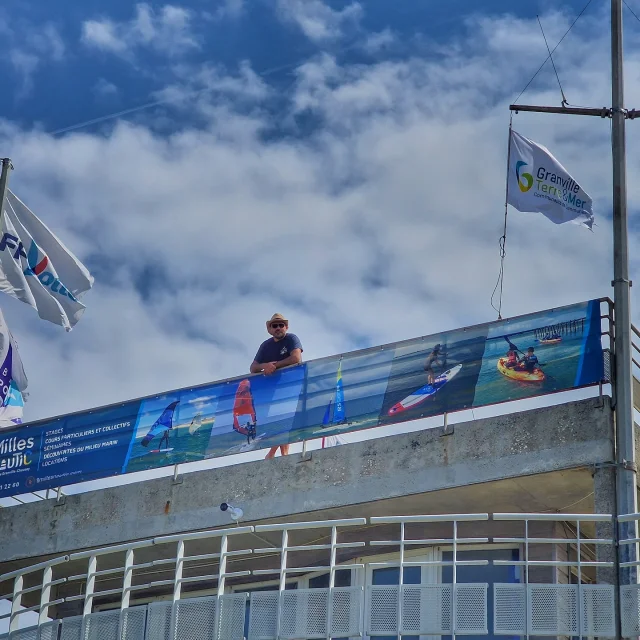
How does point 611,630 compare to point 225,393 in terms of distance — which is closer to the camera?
point 611,630

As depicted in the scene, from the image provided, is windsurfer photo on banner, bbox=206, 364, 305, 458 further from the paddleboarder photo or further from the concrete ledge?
the paddleboarder photo

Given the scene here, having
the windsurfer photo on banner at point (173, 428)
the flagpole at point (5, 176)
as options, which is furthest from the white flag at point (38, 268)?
the windsurfer photo on banner at point (173, 428)

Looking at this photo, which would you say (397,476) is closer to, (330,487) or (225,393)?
(330,487)

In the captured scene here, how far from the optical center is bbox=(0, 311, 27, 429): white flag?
17.5 meters

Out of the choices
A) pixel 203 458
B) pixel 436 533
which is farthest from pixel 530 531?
pixel 203 458

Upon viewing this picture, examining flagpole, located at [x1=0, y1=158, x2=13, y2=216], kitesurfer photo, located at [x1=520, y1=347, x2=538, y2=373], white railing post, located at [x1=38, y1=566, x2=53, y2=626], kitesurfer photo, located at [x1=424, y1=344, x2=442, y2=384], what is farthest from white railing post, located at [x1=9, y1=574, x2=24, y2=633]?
kitesurfer photo, located at [x1=520, y1=347, x2=538, y2=373]

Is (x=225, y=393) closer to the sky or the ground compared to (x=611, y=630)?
closer to the sky

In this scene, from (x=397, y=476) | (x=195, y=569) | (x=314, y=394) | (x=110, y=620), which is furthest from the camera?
(x=195, y=569)

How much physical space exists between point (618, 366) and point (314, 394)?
3650 mm

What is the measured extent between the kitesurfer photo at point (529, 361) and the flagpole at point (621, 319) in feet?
2.88

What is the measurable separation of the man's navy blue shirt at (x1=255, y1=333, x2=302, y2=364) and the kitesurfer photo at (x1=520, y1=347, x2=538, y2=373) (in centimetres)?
318

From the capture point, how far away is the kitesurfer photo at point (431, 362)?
14906mm

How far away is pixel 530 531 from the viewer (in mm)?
14992

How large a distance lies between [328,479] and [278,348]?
227cm
